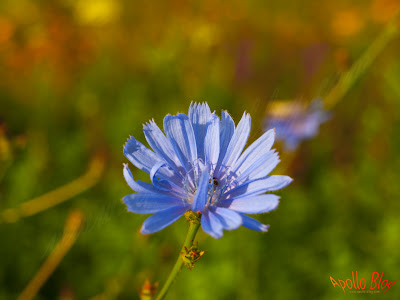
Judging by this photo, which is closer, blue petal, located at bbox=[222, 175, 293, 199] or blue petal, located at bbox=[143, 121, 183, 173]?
blue petal, located at bbox=[222, 175, 293, 199]

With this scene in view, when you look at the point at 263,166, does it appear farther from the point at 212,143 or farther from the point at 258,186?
the point at 212,143

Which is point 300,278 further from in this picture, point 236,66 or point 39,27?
point 39,27

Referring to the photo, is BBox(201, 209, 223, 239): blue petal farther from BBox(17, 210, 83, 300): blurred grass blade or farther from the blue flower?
BBox(17, 210, 83, 300): blurred grass blade

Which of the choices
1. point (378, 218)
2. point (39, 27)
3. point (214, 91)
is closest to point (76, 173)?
point (214, 91)

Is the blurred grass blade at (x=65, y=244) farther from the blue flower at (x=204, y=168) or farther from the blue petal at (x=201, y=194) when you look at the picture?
the blue petal at (x=201, y=194)

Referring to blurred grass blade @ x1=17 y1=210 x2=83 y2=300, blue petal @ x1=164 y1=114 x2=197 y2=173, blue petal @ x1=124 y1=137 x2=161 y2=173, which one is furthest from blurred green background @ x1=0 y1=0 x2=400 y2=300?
blue petal @ x1=124 y1=137 x2=161 y2=173

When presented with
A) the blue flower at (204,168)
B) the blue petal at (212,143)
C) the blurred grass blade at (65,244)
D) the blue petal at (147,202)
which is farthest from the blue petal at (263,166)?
the blurred grass blade at (65,244)
